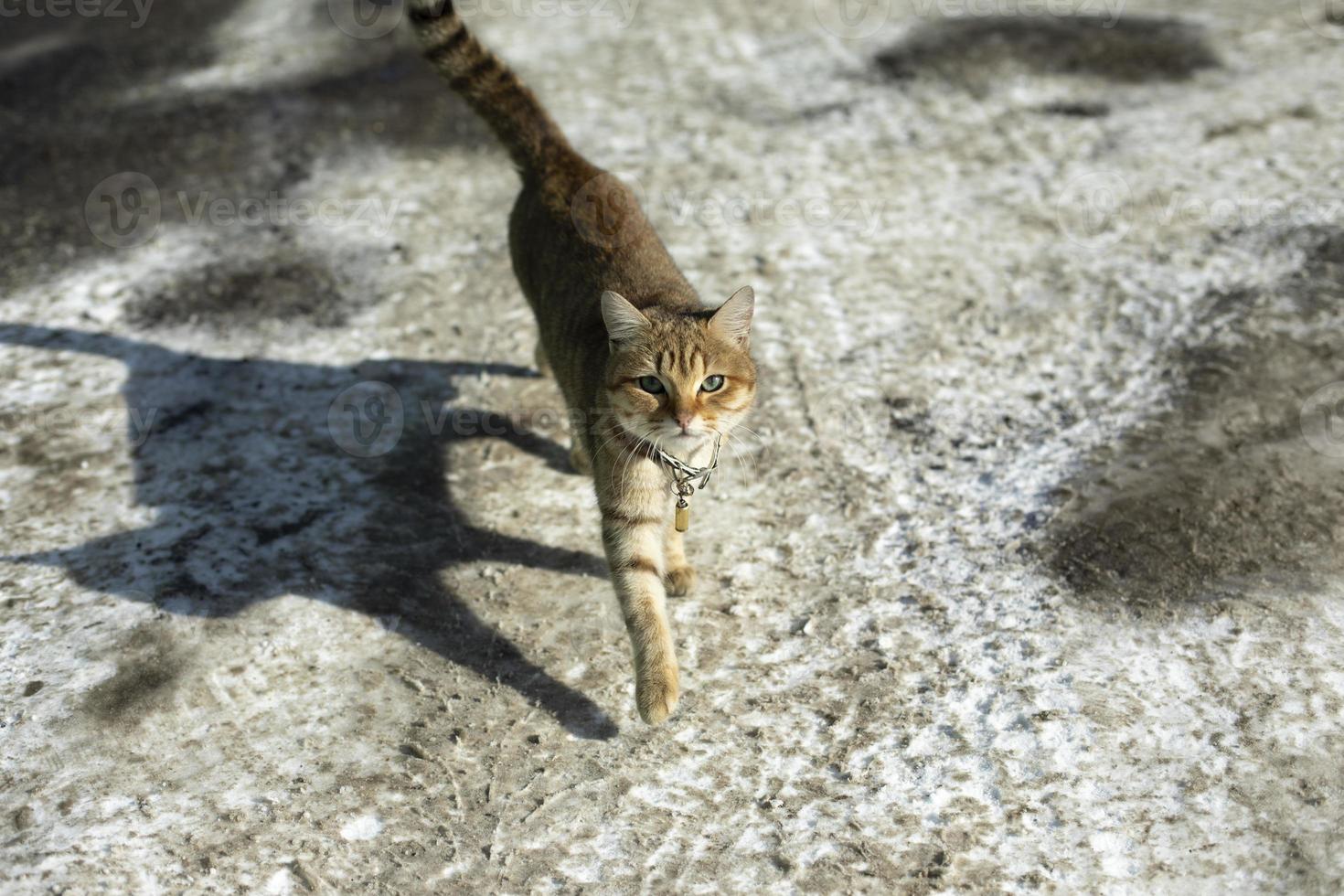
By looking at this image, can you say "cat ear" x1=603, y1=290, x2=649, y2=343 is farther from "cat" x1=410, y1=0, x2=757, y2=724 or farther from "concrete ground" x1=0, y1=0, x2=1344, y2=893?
"concrete ground" x1=0, y1=0, x2=1344, y2=893

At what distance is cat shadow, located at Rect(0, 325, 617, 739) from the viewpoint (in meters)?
4.12

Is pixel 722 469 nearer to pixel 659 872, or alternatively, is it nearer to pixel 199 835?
pixel 659 872

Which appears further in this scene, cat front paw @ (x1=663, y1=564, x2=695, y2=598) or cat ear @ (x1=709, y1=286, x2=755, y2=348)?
cat front paw @ (x1=663, y1=564, x2=695, y2=598)

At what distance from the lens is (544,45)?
8.54m

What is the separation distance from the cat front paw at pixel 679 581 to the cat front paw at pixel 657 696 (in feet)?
1.84

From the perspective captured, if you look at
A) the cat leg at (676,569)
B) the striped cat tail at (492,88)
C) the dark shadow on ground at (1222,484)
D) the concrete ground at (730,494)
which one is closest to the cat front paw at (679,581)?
the cat leg at (676,569)

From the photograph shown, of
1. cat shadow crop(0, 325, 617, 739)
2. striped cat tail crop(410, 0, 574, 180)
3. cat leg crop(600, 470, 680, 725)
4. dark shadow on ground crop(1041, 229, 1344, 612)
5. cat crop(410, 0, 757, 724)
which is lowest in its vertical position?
dark shadow on ground crop(1041, 229, 1344, 612)

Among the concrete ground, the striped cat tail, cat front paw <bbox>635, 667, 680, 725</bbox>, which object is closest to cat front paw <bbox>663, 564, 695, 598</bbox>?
the concrete ground

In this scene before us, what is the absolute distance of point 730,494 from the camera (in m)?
4.63

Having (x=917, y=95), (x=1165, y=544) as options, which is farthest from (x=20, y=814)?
(x=917, y=95)

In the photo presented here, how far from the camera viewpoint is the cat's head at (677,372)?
3.56 meters

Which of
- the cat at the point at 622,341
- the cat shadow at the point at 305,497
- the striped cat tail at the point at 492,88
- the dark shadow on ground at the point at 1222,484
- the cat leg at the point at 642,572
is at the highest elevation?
the striped cat tail at the point at 492,88

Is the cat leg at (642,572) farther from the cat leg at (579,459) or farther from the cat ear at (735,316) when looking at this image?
the cat leg at (579,459)

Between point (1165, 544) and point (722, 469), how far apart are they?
69.4 inches
